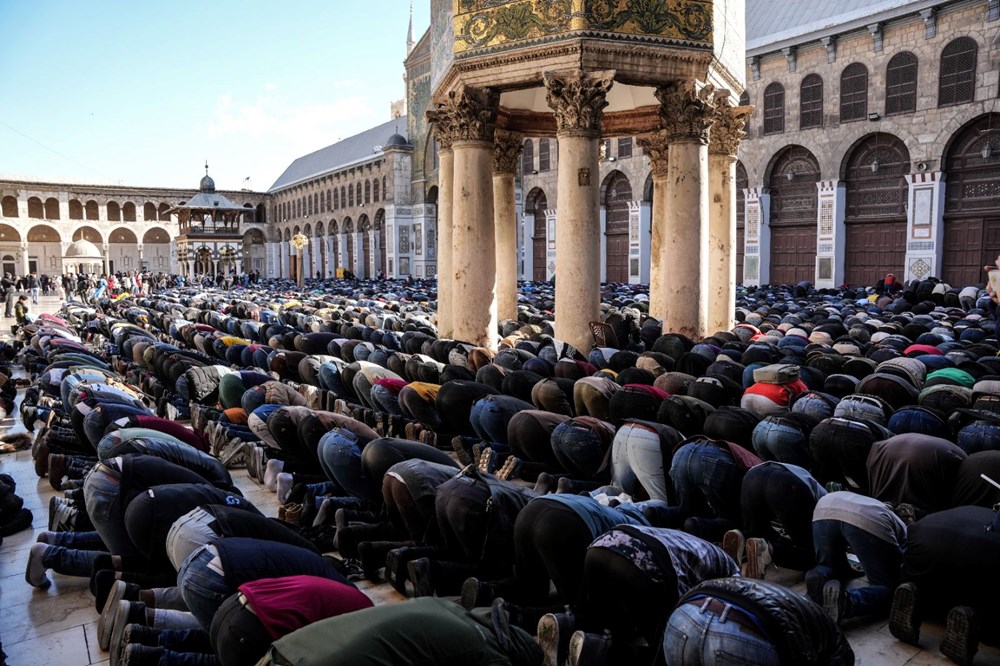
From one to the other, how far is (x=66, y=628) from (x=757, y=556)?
4.77 meters

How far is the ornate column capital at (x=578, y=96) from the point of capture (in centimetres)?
1081

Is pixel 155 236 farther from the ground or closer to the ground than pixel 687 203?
farther from the ground

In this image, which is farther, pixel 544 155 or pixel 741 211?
pixel 544 155

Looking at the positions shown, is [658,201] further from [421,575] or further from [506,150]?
[421,575]

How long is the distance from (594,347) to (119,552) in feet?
25.6

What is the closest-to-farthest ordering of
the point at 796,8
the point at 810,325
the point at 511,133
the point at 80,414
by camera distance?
1. the point at 80,414
2. the point at 810,325
3. the point at 511,133
4. the point at 796,8

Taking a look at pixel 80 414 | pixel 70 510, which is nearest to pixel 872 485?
pixel 70 510

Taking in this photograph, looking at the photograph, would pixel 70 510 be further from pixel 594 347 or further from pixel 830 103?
pixel 830 103

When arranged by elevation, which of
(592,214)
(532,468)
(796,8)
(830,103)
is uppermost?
(796,8)

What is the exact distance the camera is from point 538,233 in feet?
128

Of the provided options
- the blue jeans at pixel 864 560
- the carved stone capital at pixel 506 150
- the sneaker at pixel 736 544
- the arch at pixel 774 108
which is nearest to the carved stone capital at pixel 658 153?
the carved stone capital at pixel 506 150

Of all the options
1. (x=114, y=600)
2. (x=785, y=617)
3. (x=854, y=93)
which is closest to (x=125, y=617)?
(x=114, y=600)

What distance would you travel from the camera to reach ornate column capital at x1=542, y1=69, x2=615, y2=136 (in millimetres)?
10812

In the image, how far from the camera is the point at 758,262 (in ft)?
95.6
